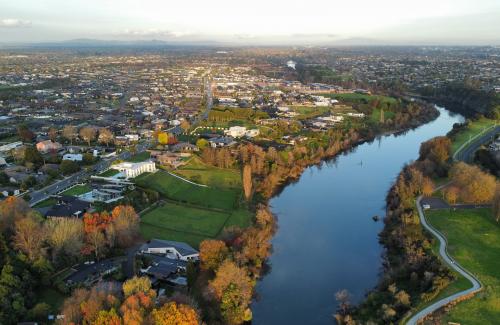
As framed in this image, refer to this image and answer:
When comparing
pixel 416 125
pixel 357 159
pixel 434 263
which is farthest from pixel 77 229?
pixel 416 125

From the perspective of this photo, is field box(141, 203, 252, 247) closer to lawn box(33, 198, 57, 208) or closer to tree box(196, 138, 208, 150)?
lawn box(33, 198, 57, 208)

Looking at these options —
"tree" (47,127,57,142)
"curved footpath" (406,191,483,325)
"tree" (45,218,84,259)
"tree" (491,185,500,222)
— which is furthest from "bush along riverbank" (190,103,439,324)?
"tree" (47,127,57,142)

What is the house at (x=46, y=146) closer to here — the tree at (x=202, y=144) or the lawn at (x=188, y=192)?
the lawn at (x=188, y=192)

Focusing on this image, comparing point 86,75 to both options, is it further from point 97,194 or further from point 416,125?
point 97,194

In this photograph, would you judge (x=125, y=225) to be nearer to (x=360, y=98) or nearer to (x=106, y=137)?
(x=106, y=137)

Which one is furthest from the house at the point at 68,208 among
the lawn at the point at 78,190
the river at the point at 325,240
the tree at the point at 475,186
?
the tree at the point at 475,186

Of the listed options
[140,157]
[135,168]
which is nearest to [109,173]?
[135,168]
